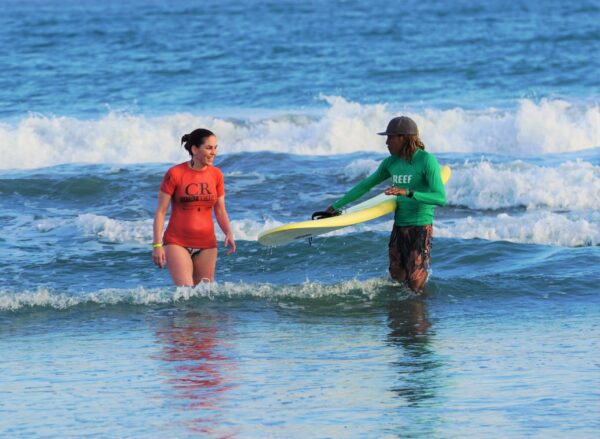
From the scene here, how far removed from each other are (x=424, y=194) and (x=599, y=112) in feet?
58.0

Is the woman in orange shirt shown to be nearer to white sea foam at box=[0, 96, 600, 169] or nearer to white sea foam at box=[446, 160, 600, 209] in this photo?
white sea foam at box=[446, 160, 600, 209]

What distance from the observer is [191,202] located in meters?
8.75

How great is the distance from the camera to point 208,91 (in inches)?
1165

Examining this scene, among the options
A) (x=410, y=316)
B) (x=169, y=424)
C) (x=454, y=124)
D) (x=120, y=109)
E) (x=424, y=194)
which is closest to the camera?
(x=169, y=424)

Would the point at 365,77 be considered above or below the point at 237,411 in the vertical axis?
above

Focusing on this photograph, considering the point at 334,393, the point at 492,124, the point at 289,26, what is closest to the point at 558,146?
the point at 492,124

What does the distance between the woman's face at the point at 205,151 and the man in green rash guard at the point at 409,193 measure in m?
1.12

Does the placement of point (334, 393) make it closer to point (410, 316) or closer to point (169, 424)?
point (169, 424)

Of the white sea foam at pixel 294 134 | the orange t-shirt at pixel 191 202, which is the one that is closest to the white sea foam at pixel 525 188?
the white sea foam at pixel 294 134

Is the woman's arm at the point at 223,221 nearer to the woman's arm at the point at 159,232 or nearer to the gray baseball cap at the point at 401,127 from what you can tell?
the woman's arm at the point at 159,232

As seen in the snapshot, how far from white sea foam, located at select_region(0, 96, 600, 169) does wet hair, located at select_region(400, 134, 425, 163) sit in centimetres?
1416

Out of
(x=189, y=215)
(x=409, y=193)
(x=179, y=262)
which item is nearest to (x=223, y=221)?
(x=189, y=215)

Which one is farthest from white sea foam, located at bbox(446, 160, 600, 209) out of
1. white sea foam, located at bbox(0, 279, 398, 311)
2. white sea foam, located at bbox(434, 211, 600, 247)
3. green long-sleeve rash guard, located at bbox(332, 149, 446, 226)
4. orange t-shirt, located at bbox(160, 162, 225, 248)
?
orange t-shirt, located at bbox(160, 162, 225, 248)

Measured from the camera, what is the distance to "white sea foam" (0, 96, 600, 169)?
22.8m
